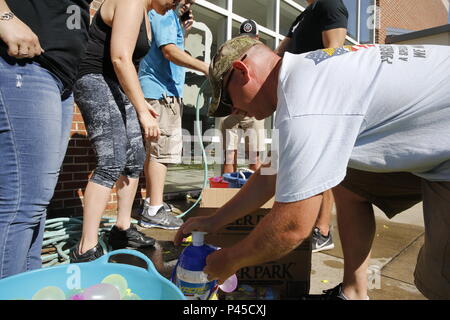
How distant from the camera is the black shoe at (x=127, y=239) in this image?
2.13 metres

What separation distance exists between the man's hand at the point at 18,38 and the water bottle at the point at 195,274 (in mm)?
906

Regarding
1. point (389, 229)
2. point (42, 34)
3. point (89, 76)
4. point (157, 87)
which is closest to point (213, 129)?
point (157, 87)

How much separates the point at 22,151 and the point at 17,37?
0.37 metres

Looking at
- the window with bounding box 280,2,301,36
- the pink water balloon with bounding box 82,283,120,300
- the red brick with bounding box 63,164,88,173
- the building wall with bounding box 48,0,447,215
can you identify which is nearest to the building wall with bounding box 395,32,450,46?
the building wall with bounding box 48,0,447,215

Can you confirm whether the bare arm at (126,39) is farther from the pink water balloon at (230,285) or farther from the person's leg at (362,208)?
the person's leg at (362,208)

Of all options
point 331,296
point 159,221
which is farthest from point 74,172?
point 331,296

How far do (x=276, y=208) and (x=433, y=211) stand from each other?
637 mm

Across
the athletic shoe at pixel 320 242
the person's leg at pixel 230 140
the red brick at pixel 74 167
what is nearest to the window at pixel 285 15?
the person's leg at pixel 230 140

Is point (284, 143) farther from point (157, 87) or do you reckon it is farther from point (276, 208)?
point (157, 87)

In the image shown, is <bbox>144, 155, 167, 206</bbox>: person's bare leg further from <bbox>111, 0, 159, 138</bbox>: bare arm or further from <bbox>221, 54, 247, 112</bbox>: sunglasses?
<bbox>221, 54, 247, 112</bbox>: sunglasses

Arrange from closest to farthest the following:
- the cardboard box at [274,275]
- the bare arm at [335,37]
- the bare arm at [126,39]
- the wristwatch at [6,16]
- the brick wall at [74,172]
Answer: the wristwatch at [6,16] → the cardboard box at [274,275] → the bare arm at [126,39] → the bare arm at [335,37] → the brick wall at [74,172]

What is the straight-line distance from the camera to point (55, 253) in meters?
2.06

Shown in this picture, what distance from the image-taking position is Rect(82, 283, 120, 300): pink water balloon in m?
0.93

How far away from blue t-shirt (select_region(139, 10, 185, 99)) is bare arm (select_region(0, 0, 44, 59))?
1575 mm
